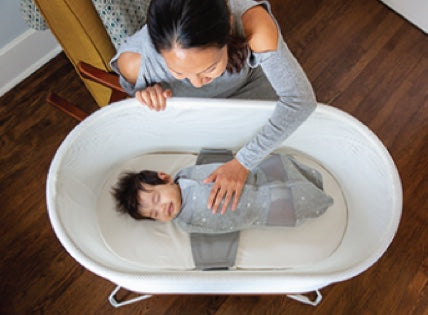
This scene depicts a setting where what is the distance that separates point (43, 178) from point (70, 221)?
1.79 ft

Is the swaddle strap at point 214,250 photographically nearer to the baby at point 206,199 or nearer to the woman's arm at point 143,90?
the baby at point 206,199

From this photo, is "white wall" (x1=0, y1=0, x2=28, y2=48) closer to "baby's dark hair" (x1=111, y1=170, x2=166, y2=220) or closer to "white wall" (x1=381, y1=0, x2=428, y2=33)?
"baby's dark hair" (x1=111, y1=170, x2=166, y2=220)

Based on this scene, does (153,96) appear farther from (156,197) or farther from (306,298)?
(306,298)

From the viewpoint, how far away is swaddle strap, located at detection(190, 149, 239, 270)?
1.07 m

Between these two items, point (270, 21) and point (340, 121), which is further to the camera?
point (340, 121)

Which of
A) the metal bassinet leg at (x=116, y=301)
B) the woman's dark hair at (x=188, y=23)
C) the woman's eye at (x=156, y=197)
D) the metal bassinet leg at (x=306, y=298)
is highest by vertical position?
the woman's dark hair at (x=188, y=23)

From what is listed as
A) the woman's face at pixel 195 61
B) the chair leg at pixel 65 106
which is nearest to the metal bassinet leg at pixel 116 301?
the chair leg at pixel 65 106

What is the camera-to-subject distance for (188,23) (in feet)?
2.00

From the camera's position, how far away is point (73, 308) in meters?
1.22

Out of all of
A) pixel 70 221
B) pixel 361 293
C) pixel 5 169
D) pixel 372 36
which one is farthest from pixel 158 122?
pixel 372 36

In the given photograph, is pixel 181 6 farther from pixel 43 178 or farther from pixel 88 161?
pixel 43 178

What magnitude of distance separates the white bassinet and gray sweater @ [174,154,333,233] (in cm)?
11

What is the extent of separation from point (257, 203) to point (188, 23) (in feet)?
1.96

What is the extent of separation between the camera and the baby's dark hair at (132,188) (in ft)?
3.41
